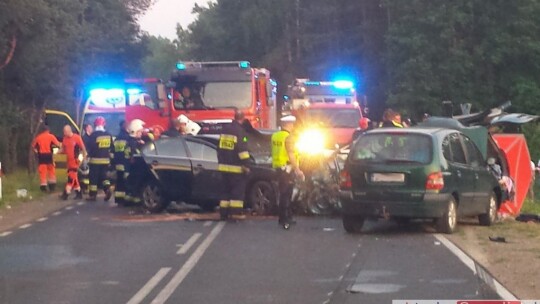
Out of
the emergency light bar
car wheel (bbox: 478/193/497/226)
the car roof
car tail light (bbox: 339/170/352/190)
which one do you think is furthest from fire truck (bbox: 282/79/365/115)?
car tail light (bbox: 339/170/352/190)

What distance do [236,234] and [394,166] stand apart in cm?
264

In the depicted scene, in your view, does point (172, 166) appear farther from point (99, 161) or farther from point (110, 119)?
point (110, 119)

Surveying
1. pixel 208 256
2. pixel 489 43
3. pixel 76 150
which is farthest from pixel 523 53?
pixel 208 256

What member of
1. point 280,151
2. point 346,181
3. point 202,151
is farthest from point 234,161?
point 346,181

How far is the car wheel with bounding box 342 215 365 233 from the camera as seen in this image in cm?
1797

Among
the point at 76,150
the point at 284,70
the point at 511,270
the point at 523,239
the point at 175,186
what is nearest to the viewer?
the point at 511,270

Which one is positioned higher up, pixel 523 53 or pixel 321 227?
pixel 523 53

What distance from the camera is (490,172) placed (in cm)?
1909

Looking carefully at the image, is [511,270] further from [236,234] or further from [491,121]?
[491,121]

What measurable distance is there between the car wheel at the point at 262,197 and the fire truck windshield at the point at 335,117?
14.1m

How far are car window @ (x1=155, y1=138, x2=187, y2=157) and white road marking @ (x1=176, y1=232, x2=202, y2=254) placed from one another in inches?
151

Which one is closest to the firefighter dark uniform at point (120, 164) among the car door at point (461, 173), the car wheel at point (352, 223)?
the car wheel at point (352, 223)

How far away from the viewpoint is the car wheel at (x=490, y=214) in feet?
62.0

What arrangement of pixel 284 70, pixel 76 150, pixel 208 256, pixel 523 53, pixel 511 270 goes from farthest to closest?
pixel 284 70
pixel 523 53
pixel 76 150
pixel 208 256
pixel 511 270
